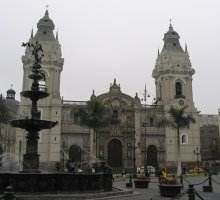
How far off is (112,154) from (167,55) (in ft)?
64.5

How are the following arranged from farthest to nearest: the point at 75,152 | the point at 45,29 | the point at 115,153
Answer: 1. the point at 45,29
2. the point at 115,153
3. the point at 75,152

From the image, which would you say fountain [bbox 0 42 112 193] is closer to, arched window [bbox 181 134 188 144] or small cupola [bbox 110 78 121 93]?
small cupola [bbox 110 78 121 93]

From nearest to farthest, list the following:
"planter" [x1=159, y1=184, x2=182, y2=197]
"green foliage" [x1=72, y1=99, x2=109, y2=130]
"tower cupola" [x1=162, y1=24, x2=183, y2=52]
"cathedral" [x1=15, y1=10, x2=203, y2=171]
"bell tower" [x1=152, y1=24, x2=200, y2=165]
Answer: "planter" [x1=159, y1=184, x2=182, y2=197]
"green foliage" [x1=72, y1=99, x2=109, y2=130]
"cathedral" [x1=15, y1=10, x2=203, y2=171]
"bell tower" [x1=152, y1=24, x2=200, y2=165]
"tower cupola" [x1=162, y1=24, x2=183, y2=52]

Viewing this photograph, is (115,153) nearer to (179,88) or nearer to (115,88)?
(115,88)

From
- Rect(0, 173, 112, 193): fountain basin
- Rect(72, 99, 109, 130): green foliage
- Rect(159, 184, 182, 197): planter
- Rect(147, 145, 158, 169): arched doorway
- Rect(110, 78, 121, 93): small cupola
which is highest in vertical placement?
Rect(110, 78, 121, 93): small cupola

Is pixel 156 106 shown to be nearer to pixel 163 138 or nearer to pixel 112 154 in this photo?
pixel 163 138

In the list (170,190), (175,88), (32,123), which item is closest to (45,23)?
(175,88)

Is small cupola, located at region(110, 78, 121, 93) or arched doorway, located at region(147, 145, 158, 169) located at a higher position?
small cupola, located at region(110, 78, 121, 93)

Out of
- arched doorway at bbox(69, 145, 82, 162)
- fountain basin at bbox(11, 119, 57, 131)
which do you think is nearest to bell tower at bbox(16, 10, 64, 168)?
arched doorway at bbox(69, 145, 82, 162)

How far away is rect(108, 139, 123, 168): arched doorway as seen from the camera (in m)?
61.5

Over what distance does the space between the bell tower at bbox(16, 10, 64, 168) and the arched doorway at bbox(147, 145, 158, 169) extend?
14576mm

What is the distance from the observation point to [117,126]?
207ft

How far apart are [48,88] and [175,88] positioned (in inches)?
841

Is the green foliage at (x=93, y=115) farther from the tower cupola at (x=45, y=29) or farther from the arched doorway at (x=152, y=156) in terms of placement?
the tower cupola at (x=45, y=29)
